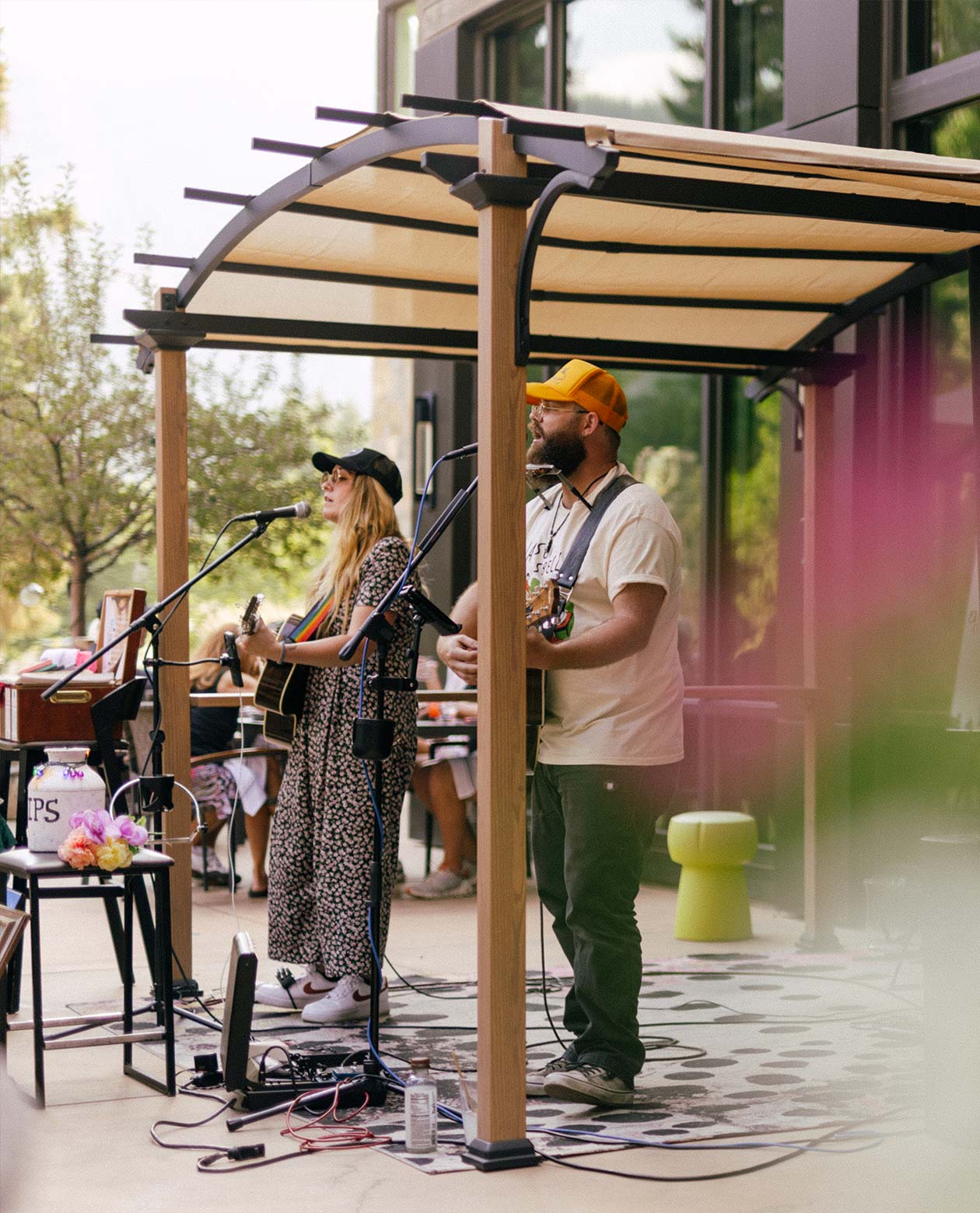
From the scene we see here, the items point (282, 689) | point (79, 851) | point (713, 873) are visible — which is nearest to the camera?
point (79, 851)

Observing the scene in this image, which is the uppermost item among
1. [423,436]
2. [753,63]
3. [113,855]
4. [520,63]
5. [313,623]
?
[520,63]

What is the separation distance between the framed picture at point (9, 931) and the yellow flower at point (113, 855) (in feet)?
1.15

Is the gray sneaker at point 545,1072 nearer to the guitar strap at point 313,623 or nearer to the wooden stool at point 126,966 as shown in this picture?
the wooden stool at point 126,966

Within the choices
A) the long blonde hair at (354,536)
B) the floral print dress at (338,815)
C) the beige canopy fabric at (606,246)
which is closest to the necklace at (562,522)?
the beige canopy fabric at (606,246)

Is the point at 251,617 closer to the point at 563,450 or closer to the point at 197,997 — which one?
the point at 563,450

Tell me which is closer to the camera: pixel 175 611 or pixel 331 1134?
pixel 331 1134

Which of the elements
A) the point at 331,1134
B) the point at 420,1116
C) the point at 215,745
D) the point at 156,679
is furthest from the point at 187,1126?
the point at 215,745

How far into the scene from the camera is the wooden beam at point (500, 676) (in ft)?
13.4

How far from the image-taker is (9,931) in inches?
169

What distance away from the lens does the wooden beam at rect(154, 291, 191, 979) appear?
20.4ft

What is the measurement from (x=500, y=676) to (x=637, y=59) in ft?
21.0

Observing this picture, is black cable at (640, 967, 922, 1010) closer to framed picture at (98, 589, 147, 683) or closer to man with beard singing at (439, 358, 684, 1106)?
man with beard singing at (439, 358, 684, 1106)

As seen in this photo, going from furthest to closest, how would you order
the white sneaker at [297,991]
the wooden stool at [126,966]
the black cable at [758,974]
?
1. the black cable at [758,974]
2. the white sneaker at [297,991]
3. the wooden stool at [126,966]

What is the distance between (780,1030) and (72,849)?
2.54 meters
